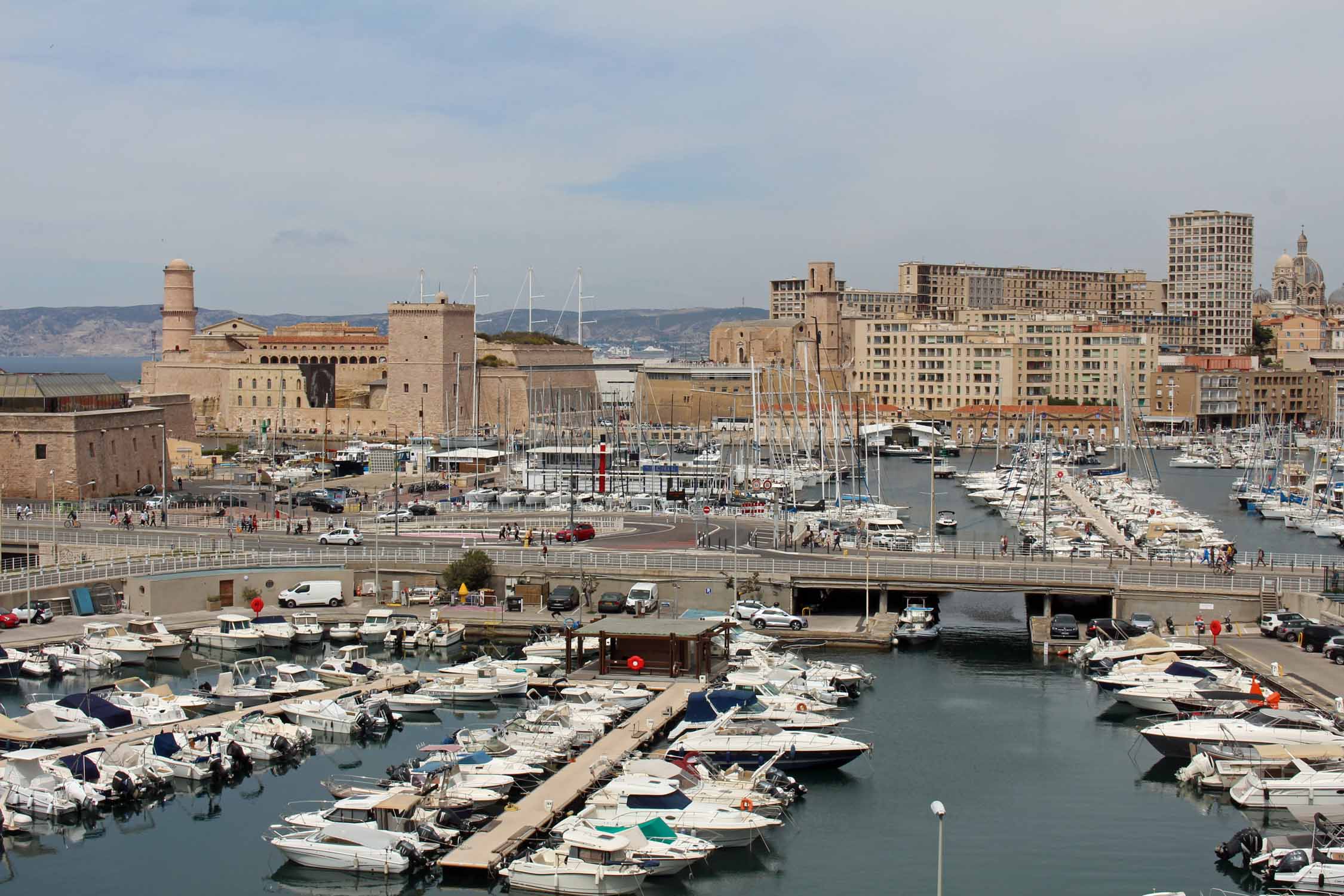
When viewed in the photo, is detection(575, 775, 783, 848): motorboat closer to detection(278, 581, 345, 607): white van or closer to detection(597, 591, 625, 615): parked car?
detection(597, 591, 625, 615): parked car

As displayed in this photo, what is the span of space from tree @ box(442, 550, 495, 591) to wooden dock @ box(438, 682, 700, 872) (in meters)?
9.92

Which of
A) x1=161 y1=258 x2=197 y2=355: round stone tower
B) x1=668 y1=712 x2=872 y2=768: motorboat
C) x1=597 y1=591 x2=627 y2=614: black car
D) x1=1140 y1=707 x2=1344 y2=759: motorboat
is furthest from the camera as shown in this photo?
x1=161 y1=258 x2=197 y2=355: round stone tower

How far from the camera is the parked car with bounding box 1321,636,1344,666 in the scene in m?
27.1

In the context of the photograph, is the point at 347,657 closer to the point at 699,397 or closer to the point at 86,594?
the point at 86,594

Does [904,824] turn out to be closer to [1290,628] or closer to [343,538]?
[1290,628]

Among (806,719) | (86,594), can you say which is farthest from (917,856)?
(86,594)

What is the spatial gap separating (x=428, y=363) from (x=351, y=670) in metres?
50.4

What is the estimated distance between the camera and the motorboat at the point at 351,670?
1080 inches

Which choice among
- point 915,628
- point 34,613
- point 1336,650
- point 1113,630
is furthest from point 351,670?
point 1336,650

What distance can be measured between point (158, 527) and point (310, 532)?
14.2 feet

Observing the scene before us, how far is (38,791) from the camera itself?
21062 millimetres

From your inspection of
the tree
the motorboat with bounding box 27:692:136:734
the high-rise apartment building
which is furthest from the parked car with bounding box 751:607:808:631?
the high-rise apartment building

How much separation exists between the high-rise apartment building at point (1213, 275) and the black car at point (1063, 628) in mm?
123296

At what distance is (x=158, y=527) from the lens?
42.9m
